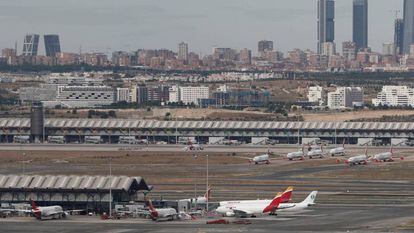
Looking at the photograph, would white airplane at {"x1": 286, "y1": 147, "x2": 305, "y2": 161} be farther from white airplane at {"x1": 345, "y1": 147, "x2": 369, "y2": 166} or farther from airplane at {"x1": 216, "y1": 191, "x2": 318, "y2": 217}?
airplane at {"x1": 216, "y1": 191, "x2": 318, "y2": 217}

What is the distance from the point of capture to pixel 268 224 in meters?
104

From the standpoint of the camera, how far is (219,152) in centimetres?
19200

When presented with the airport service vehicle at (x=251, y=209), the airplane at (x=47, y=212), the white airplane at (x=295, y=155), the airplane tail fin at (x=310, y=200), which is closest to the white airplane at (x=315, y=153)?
the white airplane at (x=295, y=155)

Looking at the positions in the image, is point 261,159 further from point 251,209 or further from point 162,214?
point 162,214

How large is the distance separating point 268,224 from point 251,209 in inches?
222

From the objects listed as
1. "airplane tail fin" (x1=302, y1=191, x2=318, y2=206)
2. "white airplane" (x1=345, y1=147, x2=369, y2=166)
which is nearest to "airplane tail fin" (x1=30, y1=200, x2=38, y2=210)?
"airplane tail fin" (x1=302, y1=191, x2=318, y2=206)

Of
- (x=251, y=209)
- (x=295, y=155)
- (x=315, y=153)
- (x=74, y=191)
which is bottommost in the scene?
(x=315, y=153)

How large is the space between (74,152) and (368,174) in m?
48.1

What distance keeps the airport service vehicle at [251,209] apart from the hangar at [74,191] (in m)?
7.22

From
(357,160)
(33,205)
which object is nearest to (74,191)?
(33,205)

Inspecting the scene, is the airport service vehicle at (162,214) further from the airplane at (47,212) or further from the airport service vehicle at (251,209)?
the airplane at (47,212)

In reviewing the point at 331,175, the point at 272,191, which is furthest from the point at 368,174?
the point at 272,191

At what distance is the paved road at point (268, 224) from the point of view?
326 feet

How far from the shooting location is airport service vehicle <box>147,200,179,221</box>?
10538 cm
